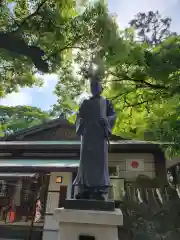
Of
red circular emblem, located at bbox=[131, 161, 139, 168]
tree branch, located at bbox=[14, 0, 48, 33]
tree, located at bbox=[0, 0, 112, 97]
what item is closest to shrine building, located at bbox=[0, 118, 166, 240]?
red circular emblem, located at bbox=[131, 161, 139, 168]

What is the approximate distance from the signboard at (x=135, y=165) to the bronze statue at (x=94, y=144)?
5605 mm

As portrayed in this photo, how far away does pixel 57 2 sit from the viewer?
245 inches

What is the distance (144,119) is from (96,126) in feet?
12.9

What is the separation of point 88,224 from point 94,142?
1.35 meters

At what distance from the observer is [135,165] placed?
9055 mm

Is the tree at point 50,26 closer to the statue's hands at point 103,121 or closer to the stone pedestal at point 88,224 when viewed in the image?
the statue's hands at point 103,121

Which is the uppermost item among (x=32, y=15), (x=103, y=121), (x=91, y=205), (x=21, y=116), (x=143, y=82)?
(x=21, y=116)

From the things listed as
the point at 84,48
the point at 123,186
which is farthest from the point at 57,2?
the point at 123,186

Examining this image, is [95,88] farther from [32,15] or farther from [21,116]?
[21,116]

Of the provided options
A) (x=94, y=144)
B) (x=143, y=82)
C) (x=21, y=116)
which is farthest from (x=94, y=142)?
(x=21, y=116)

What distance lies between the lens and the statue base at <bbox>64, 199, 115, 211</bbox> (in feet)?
9.97

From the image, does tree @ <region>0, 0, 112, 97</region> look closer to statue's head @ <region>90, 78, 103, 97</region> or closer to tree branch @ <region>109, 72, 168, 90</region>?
tree branch @ <region>109, 72, 168, 90</region>

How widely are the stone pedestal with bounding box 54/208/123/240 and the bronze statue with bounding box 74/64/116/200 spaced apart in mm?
422

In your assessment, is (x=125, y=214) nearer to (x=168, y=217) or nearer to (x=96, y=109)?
(x=168, y=217)
